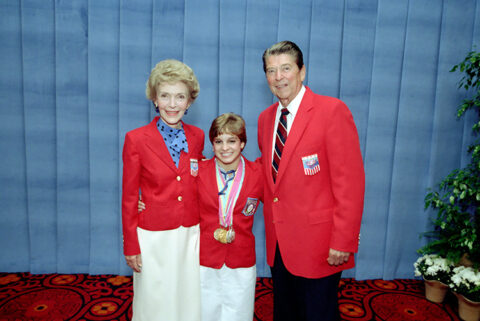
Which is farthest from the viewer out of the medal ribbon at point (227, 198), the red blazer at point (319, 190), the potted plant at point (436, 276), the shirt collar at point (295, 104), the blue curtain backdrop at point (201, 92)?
the blue curtain backdrop at point (201, 92)

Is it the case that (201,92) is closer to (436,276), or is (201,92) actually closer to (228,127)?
(228,127)

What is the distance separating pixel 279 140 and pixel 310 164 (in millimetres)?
193

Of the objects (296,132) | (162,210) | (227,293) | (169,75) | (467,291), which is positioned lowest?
(467,291)

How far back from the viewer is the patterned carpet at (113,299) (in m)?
2.09

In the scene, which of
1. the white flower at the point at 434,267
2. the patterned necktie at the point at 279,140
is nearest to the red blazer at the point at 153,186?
the patterned necktie at the point at 279,140

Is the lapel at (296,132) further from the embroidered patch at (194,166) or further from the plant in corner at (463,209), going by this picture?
the plant in corner at (463,209)

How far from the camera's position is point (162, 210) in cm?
154

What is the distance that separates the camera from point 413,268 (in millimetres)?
2717

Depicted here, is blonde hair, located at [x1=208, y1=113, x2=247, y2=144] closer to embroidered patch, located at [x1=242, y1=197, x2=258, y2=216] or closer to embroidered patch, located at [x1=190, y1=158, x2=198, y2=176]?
embroidered patch, located at [x1=190, y1=158, x2=198, y2=176]

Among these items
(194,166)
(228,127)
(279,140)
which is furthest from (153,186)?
(279,140)

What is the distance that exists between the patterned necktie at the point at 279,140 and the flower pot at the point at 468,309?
1.75 metres

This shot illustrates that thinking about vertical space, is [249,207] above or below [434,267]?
above

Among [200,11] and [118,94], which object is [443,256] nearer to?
[200,11]

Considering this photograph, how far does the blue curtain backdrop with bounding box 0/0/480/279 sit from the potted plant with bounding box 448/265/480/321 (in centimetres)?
52
